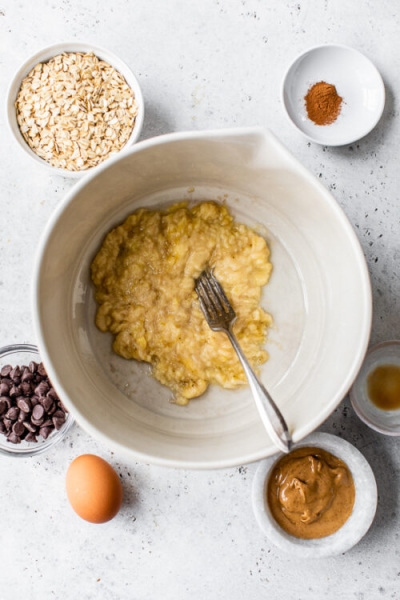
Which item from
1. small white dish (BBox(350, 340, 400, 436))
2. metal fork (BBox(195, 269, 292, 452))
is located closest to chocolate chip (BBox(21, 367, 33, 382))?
metal fork (BBox(195, 269, 292, 452))

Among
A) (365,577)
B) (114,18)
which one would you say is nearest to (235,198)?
(114,18)

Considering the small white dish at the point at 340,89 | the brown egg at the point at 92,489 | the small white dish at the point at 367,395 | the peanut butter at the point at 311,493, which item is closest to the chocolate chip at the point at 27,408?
the brown egg at the point at 92,489

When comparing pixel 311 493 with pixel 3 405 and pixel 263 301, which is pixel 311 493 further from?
pixel 3 405

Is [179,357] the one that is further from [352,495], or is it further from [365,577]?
[365,577]

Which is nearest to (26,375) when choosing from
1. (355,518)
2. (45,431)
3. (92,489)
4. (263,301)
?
(45,431)

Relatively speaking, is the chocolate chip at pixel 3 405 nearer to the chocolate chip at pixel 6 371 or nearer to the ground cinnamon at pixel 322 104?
the chocolate chip at pixel 6 371

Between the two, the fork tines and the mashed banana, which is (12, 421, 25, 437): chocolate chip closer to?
the mashed banana
